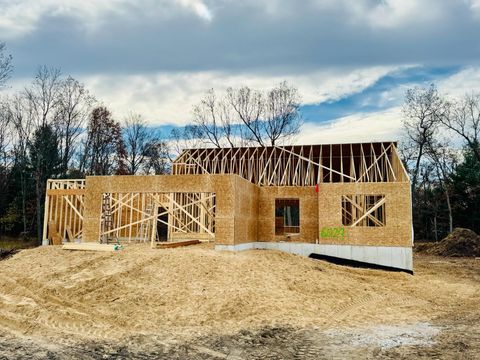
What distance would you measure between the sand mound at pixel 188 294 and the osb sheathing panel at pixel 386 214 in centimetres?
157

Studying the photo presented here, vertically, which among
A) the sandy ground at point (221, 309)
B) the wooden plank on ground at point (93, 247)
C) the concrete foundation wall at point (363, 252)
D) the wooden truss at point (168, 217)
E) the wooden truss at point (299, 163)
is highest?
the wooden truss at point (299, 163)

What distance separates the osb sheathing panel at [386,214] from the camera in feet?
50.6

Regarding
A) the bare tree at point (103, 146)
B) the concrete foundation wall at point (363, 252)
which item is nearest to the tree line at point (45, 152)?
the bare tree at point (103, 146)

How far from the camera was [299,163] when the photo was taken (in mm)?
20578

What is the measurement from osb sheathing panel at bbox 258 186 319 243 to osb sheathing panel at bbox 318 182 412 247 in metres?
1.04

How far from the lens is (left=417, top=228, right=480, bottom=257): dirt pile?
2381 cm

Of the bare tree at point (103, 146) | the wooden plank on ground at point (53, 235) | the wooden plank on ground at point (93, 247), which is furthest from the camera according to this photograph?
the bare tree at point (103, 146)

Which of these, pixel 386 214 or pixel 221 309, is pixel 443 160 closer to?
pixel 386 214

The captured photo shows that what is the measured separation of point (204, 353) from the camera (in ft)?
21.2

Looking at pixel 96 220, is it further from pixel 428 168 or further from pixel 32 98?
pixel 428 168

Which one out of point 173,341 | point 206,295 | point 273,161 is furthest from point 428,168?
point 173,341

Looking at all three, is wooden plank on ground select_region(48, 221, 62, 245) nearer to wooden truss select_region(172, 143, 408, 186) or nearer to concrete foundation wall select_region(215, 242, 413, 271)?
wooden truss select_region(172, 143, 408, 186)

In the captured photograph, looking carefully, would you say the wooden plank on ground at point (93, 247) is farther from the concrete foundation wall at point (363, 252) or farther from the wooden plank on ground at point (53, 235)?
the wooden plank on ground at point (53, 235)

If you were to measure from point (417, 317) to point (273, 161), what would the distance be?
43.3 feet
